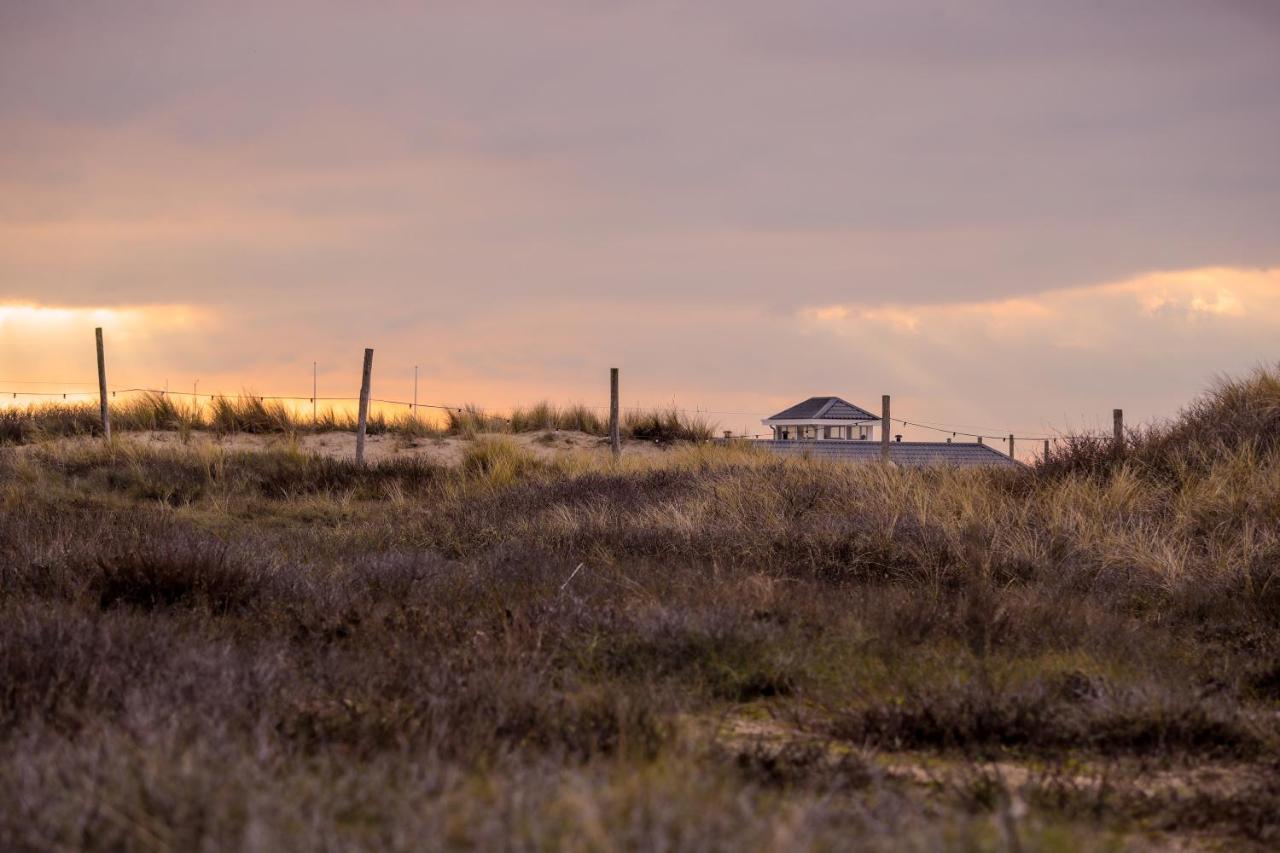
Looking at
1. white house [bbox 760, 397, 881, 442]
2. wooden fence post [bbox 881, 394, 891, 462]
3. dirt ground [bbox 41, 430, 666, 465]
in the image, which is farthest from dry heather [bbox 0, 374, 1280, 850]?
white house [bbox 760, 397, 881, 442]

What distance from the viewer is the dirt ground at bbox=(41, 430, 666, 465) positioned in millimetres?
24750

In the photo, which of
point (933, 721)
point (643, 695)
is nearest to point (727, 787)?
point (643, 695)

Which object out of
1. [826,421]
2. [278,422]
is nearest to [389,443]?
[278,422]

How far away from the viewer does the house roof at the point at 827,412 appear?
164ft

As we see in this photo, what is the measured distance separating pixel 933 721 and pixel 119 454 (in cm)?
1989

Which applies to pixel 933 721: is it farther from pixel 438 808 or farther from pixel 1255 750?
pixel 438 808

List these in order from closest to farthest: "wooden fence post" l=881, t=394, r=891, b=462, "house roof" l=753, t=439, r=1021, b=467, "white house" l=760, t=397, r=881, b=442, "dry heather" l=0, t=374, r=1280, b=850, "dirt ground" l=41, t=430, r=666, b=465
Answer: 1. "dry heather" l=0, t=374, r=1280, b=850
2. "wooden fence post" l=881, t=394, r=891, b=462
3. "dirt ground" l=41, t=430, r=666, b=465
4. "house roof" l=753, t=439, r=1021, b=467
5. "white house" l=760, t=397, r=881, b=442

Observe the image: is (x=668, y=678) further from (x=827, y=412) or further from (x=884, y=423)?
(x=827, y=412)

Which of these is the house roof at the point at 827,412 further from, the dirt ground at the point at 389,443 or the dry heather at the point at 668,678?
the dry heather at the point at 668,678

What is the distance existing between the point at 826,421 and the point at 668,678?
4540cm

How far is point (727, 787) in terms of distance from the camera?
249cm

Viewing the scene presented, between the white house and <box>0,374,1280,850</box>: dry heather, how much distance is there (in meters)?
37.8

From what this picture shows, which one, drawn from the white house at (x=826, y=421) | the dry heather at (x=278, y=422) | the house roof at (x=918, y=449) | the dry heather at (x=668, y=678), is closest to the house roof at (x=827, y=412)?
the white house at (x=826, y=421)

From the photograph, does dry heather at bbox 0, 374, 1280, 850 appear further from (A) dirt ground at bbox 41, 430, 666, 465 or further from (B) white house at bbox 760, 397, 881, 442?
(B) white house at bbox 760, 397, 881, 442
